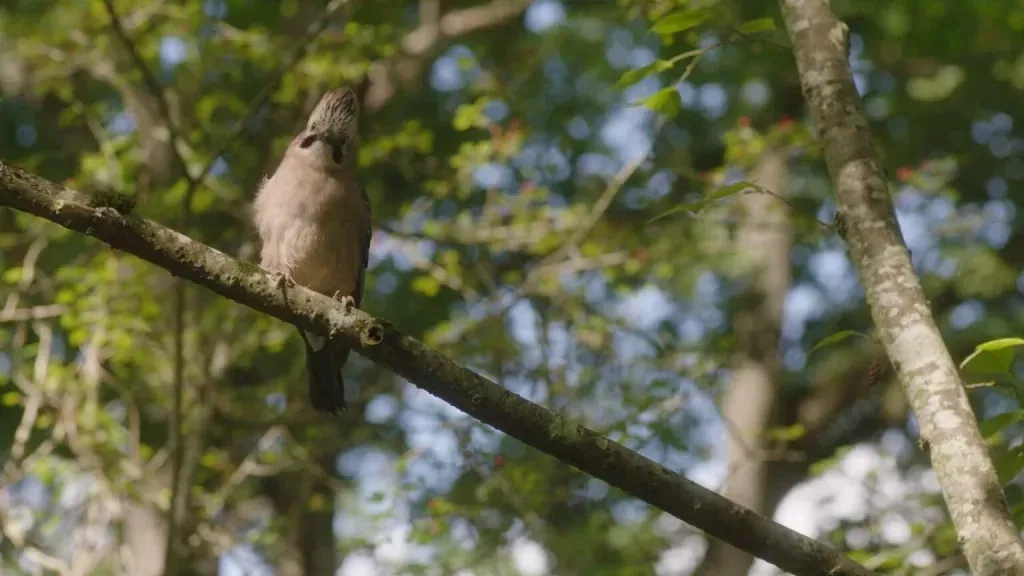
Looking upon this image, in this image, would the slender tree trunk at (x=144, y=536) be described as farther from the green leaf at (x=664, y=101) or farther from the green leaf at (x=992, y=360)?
the green leaf at (x=992, y=360)

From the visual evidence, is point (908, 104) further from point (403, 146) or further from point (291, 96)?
point (291, 96)

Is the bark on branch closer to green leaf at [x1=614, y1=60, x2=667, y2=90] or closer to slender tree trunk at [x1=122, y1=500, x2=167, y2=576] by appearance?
green leaf at [x1=614, y1=60, x2=667, y2=90]

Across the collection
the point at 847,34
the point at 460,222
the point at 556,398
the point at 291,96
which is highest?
the point at 291,96

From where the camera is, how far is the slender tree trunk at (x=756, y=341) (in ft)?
22.6

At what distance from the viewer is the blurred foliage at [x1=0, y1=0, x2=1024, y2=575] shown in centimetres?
599

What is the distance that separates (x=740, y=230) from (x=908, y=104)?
6.78 feet

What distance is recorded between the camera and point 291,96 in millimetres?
6605

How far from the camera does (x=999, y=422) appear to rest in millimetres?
2703

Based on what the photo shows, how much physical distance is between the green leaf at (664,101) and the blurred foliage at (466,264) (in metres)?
1.61

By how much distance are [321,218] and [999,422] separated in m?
2.89

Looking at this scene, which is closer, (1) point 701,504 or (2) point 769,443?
(1) point 701,504

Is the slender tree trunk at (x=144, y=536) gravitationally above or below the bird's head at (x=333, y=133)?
below

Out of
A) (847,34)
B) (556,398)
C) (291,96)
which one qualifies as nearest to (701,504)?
(847,34)

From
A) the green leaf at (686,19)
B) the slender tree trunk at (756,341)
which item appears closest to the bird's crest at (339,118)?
the green leaf at (686,19)
